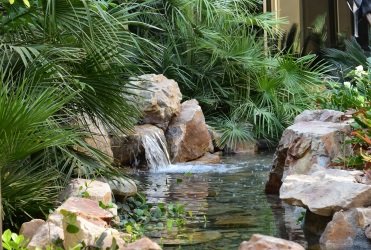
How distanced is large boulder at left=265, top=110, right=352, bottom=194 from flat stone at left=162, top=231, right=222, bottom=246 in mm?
1637

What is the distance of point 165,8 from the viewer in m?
14.5

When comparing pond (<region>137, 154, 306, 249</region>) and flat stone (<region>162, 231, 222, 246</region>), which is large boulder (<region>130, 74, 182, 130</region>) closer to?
pond (<region>137, 154, 306, 249</region>)

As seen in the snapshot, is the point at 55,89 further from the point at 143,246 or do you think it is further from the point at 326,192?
the point at 326,192

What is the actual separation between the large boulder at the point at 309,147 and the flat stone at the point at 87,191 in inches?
87.5

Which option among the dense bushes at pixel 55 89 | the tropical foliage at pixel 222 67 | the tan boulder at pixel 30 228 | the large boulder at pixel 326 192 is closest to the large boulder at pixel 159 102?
the tropical foliage at pixel 222 67

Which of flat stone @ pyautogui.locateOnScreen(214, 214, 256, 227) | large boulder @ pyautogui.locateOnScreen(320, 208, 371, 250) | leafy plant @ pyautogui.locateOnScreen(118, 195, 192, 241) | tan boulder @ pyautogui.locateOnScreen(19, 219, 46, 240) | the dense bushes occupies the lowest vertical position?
flat stone @ pyautogui.locateOnScreen(214, 214, 256, 227)

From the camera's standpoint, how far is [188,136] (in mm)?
12336

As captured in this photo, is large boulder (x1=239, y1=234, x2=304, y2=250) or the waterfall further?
the waterfall

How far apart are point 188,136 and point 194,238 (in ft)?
21.3

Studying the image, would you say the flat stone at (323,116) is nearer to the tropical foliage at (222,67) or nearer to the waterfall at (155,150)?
the waterfall at (155,150)


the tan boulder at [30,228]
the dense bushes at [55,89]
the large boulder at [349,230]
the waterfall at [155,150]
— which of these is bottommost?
the waterfall at [155,150]

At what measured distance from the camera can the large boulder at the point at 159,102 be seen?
39.1 ft

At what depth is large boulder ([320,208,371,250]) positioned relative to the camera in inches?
212

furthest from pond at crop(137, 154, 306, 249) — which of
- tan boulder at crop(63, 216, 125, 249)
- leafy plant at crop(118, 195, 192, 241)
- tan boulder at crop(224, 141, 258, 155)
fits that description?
tan boulder at crop(224, 141, 258, 155)
